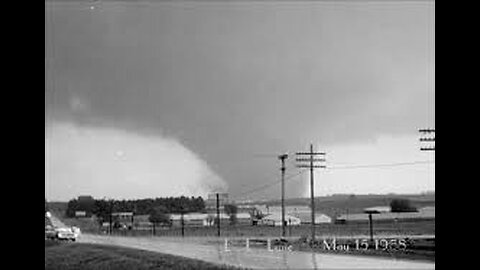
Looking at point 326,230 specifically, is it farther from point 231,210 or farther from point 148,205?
point 148,205

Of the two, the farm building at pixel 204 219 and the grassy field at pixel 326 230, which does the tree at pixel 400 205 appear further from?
the farm building at pixel 204 219

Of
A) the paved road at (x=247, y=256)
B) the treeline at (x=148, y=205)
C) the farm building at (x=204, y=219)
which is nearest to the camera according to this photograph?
the treeline at (x=148, y=205)

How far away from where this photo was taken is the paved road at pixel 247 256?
755 centimetres

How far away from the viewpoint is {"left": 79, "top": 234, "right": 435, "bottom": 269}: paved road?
7.55 metres

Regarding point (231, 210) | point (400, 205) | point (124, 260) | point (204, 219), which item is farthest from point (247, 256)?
point (400, 205)

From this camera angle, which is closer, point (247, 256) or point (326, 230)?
point (326, 230)

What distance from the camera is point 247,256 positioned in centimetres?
995

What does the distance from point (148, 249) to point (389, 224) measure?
206 inches

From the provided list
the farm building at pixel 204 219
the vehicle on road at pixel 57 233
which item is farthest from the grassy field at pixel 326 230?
the vehicle on road at pixel 57 233

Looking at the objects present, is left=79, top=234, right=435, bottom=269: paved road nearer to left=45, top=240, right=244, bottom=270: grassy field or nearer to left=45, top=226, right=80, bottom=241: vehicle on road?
left=45, top=240, right=244, bottom=270: grassy field

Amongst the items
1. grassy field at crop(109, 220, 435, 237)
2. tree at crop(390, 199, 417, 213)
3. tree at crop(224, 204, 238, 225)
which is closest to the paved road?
grassy field at crop(109, 220, 435, 237)
